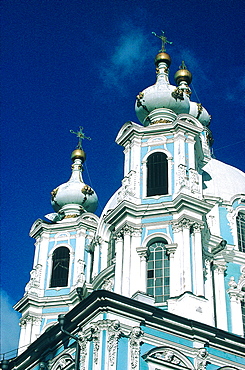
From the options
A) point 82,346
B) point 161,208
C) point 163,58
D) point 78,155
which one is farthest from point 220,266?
point 78,155

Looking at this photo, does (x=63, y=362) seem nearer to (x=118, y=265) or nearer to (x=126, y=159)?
(x=118, y=265)

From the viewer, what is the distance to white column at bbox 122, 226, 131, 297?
90.5 ft

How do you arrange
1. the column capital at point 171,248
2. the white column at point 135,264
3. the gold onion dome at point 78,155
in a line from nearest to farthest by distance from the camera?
the white column at point 135,264 < the column capital at point 171,248 < the gold onion dome at point 78,155

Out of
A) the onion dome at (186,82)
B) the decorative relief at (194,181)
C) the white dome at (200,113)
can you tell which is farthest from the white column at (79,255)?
the white dome at (200,113)

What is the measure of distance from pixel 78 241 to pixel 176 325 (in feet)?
42.0

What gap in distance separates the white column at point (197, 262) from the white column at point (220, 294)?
3.37 m

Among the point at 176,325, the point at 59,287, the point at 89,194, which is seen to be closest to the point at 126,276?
the point at 176,325

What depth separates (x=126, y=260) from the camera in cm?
2845

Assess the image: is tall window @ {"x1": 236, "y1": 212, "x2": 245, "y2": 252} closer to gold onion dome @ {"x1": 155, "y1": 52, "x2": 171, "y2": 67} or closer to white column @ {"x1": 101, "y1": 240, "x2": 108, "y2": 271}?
→ white column @ {"x1": 101, "y1": 240, "x2": 108, "y2": 271}

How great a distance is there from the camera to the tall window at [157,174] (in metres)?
30.7

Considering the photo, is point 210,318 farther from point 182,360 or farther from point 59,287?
point 59,287

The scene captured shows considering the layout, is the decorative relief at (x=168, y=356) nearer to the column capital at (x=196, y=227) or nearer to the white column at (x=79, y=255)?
the column capital at (x=196, y=227)

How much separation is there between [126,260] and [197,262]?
8.59 ft

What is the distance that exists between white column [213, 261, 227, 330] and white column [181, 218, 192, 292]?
12.1ft
